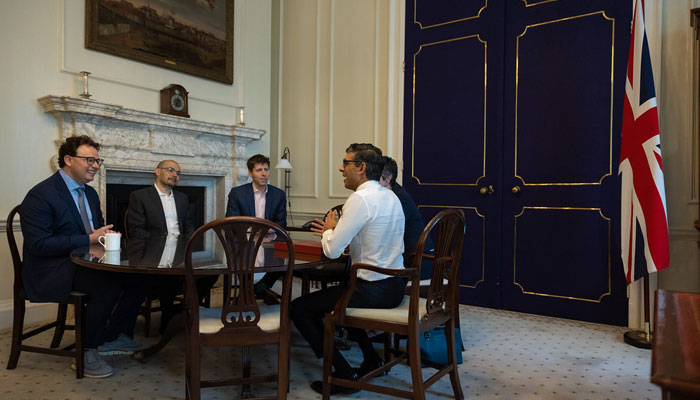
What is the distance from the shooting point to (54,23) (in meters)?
3.97

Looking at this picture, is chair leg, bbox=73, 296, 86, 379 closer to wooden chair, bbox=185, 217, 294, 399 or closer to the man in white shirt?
wooden chair, bbox=185, 217, 294, 399

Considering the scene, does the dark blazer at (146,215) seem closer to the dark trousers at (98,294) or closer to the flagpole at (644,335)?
the dark trousers at (98,294)

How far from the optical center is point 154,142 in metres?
4.63

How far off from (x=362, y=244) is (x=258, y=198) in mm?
2004

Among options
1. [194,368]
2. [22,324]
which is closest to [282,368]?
[194,368]

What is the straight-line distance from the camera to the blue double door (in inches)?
154

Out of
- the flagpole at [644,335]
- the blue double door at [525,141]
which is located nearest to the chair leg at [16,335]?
the blue double door at [525,141]

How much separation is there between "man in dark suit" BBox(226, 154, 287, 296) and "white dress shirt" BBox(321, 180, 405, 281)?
5.67 feet

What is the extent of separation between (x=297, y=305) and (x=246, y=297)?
407 mm

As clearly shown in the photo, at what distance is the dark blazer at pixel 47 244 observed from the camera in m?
2.60

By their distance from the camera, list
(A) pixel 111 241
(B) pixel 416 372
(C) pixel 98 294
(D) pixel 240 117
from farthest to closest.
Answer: (D) pixel 240 117
(C) pixel 98 294
(A) pixel 111 241
(B) pixel 416 372

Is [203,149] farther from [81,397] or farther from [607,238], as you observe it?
[607,238]

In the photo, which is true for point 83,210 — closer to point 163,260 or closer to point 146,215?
point 146,215

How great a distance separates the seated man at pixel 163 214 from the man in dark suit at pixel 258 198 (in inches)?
14.5
